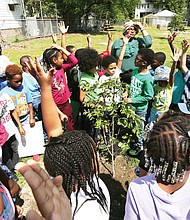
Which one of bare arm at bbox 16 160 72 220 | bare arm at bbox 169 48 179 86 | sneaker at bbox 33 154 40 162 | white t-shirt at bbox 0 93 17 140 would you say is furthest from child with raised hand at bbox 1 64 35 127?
bare arm at bbox 16 160 72 220

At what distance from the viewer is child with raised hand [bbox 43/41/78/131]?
11.1ft

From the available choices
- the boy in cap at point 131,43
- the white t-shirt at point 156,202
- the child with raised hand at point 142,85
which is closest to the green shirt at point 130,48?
the boy in cap at point 131,43

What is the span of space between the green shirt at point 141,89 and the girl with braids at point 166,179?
1874 mm

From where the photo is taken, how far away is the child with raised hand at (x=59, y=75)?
3.39 meters

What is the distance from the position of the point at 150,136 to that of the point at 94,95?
172cm

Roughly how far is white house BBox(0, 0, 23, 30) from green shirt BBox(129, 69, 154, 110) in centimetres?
2197

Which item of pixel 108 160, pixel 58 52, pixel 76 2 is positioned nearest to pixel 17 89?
pixel 58 52

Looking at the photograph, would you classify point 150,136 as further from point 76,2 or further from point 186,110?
point 76,2

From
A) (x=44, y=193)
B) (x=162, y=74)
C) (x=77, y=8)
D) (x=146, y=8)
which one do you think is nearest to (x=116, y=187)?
(x=162, y=74)

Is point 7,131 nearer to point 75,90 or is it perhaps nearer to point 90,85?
point 90,85

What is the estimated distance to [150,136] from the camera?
153cm

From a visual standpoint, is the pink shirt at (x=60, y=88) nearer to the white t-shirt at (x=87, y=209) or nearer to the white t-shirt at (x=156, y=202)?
the white t-shirt at (x=87, y=209)

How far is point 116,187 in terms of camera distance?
320 centimetres

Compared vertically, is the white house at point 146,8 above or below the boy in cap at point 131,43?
above
